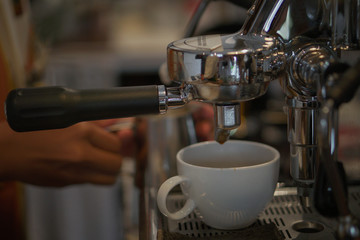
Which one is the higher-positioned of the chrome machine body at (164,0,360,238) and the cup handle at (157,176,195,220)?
the chrome machine body at (164,0,360,238)

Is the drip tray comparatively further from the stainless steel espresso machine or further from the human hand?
the human hand

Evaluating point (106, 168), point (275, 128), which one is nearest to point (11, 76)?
point (106, 168)

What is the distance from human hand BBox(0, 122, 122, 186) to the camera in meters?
0.72

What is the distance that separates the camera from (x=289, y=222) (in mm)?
436

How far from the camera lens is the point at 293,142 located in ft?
1.42

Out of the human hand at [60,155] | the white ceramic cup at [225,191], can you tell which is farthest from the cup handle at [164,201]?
the human hand at [60,155]

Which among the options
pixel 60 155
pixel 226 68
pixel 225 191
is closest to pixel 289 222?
pixel 225 191

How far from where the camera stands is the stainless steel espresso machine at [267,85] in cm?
33

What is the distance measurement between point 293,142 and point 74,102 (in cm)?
20

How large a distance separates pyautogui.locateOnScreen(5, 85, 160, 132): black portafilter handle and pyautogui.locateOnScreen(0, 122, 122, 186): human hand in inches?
13.1

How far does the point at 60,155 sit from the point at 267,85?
472 mm

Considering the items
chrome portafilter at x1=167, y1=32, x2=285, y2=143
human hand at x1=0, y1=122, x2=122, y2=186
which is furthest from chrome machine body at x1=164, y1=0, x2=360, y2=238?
human hand at x1=0, y1=122, x2=122, y2=186

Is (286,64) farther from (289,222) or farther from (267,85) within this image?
(289,222)

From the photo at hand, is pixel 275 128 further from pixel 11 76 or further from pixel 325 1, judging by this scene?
pixel 325 1
